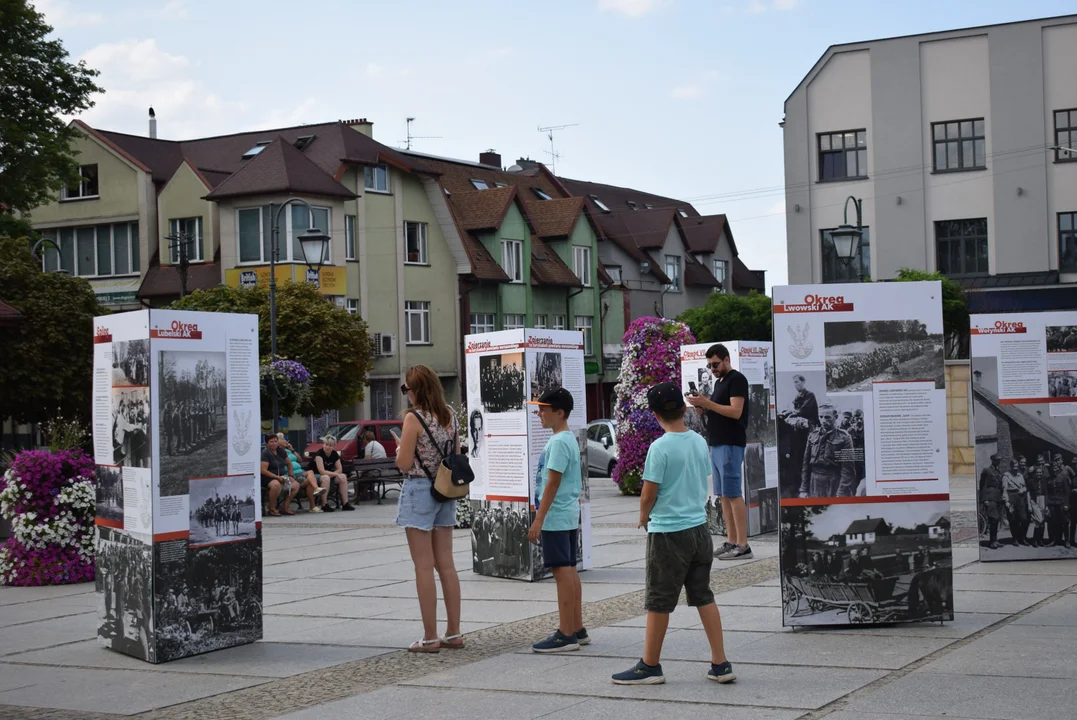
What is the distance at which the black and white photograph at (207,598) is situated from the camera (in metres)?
9.09

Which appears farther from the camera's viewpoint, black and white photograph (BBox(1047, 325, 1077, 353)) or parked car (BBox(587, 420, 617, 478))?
parked car (BBox(587, 420, 617, 478))

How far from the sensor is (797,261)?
52219mm

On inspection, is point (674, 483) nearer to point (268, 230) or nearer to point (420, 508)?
point (420, 508)

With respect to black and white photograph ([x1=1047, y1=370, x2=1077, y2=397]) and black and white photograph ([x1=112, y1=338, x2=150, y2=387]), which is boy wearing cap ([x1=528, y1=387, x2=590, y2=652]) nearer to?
black and white photograph ([x1=112, y1=338, x2=150, y2=387])

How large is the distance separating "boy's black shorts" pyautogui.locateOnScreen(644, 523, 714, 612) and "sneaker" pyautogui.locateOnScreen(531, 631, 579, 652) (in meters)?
1.36

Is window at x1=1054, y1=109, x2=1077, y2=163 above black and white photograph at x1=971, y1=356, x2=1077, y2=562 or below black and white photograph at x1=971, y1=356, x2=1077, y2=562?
above

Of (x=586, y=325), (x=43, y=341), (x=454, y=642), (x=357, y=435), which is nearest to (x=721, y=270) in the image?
(x=586, y=325)

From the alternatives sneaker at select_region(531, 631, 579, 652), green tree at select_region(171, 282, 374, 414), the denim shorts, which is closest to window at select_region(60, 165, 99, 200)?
green tree at select_region(171, 282, 374, 414)

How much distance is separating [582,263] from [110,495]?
2070 inches

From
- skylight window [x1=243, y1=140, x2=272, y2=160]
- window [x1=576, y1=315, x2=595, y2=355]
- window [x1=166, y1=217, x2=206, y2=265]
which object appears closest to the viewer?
window [x1=166, y1=217, x2=206, y2=265]

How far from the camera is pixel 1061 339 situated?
13.0 meters

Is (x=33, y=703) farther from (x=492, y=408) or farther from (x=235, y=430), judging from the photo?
(x=492, y=408)

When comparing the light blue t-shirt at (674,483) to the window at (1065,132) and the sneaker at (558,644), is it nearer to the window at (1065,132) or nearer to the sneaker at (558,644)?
the sneaker at (558,644)

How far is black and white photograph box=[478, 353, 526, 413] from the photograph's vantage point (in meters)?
12.6
